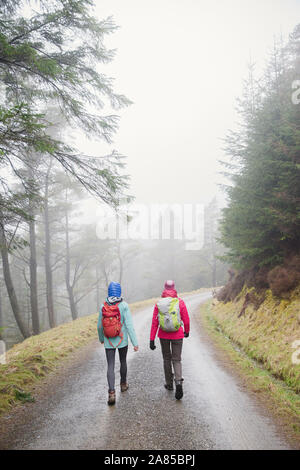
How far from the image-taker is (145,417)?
4273 millimetres

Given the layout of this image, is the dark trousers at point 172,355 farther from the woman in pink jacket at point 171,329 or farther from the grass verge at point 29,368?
the grass verge at point 29,368

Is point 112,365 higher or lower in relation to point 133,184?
lower

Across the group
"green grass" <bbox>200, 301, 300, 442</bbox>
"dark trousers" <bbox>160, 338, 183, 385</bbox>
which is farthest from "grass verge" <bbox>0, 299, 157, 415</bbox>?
"green grass" <bbox>200, 301, 300, 442</bbox>

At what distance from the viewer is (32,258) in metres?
14.3

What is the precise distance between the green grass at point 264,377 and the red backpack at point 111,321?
10.9 ft

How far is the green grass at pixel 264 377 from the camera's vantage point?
4540 mm

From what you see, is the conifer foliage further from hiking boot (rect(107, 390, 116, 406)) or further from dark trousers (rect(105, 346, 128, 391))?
hiking boot (rect(107, 390, 116, 406))

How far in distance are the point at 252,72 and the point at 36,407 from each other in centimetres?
1814

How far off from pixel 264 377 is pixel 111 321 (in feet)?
13.5

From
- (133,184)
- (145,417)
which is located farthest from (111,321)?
(133,184)

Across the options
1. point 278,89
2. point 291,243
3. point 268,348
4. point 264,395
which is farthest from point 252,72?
point 264,395

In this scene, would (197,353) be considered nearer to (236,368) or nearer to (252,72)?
(236,368)

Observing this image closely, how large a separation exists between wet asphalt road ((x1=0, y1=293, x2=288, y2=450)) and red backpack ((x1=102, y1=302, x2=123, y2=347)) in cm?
130

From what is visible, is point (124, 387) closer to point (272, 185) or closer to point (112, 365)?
point (112, 365)
